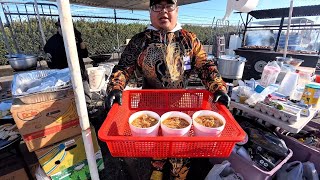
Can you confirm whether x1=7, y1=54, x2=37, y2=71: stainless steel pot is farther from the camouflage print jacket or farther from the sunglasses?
the sunglasses

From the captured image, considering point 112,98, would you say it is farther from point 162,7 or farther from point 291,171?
point 291,171

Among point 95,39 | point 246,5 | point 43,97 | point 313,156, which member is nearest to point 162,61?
point 43,97

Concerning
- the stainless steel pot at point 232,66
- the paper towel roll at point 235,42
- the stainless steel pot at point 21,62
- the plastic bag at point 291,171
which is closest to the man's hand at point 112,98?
the plastic bag at point 291,171

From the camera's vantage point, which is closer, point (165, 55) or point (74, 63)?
point (74, 63)

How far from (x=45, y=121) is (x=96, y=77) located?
2115 mm

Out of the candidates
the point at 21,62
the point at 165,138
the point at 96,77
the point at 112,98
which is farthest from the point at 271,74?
the point at 21,62

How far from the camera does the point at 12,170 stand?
5.95ft

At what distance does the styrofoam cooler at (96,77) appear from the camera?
141 inches

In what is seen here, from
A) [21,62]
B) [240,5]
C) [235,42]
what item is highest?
[240,5]

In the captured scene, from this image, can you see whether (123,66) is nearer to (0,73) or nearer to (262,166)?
(262,166)

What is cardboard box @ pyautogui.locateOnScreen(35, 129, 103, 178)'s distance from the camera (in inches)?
68.8

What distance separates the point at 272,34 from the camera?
894cm

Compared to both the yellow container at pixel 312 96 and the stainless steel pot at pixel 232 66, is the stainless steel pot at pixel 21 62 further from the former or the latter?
the stainless steel pot at pixel 232 66

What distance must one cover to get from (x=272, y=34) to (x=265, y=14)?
6.15 feet
